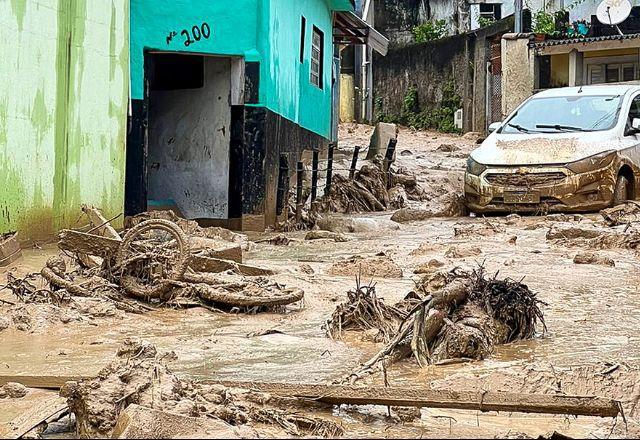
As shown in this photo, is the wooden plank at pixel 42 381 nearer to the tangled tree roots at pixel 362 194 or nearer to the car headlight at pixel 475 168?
the car headlight at pixel 475 168

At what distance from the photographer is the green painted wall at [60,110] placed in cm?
868

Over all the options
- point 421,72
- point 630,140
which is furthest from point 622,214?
point 421,72

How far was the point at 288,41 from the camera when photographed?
15.2 metres

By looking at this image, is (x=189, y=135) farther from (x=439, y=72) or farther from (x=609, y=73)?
(x=439, y=72)

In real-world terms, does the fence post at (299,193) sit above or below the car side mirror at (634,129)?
below

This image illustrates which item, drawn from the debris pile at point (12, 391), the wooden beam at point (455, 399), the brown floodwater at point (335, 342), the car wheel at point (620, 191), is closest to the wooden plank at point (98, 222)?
the brown floodwater at point (335, 342)

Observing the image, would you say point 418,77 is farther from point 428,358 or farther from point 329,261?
point 428,358

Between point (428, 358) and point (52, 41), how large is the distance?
20.0 ft

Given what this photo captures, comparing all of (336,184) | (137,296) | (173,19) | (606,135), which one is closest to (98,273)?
A: (137,296)

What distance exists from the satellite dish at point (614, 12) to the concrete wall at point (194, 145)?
41.4 feet

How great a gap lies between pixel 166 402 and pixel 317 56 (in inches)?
637

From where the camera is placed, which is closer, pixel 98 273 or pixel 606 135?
pixel 98 273

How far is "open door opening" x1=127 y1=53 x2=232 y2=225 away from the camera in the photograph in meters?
13.5

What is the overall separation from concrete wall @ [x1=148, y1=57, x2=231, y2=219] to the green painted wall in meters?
1.98
